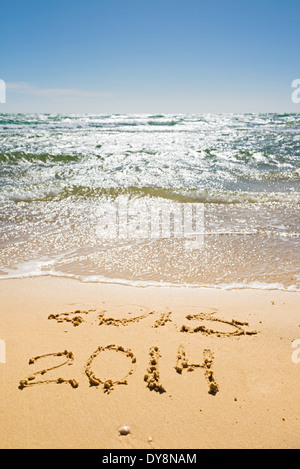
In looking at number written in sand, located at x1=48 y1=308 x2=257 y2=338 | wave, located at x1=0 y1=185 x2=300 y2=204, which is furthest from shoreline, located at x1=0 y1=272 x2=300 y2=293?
wave, located at x1=0 y1=185 x2=300 y2=204

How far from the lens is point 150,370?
10.0 ft

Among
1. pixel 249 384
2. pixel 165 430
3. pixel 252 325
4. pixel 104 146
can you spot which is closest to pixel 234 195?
pixel 252 325

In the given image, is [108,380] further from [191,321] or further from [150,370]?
[191,321]

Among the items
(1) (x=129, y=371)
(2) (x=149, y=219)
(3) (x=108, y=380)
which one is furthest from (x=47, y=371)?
(2) (x=149, y=219)

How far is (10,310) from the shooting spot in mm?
4172

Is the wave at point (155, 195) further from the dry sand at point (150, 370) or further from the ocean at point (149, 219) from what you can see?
the dry sand at point (150, 370)

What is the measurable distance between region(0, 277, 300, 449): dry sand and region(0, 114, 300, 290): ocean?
2.94ft

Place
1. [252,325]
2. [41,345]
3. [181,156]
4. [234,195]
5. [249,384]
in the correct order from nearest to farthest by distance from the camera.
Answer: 1. [249,384]
2. [41,345]
3. [252,325]
4. [234,195]
5. [181,156]

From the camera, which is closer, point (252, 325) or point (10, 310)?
point (252, 325)

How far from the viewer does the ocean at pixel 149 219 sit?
17.9 feet

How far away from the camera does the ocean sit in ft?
17.9
